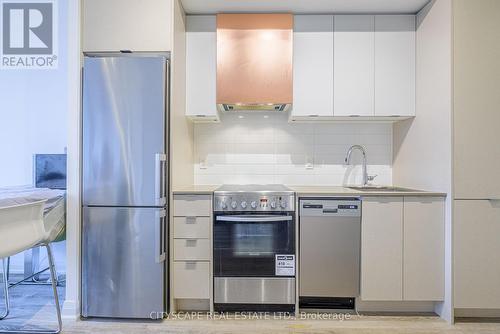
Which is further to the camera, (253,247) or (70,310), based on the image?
(253,247)

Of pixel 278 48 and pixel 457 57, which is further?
pixel 278 48

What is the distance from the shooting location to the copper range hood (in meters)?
2.46

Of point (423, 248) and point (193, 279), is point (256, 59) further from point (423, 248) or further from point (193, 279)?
point (423, 248)

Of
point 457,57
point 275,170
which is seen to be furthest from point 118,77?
point 457,57

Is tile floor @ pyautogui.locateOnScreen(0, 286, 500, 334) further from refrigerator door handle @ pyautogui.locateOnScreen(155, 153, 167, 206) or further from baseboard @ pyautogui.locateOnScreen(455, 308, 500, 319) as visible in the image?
refrigerator door handle @ pyautogui.locateOnScreen(155, 153, 167, 206)

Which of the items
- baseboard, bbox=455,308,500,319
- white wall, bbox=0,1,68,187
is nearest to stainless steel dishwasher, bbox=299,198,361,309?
baseboard, bbox=455,308,500,319

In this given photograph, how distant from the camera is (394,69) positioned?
8.16 ft

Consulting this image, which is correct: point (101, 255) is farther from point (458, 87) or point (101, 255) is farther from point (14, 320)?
point (458, 87)

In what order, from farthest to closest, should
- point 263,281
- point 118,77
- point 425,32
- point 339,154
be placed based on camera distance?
point 339,154, point 425,32, point 263,281, point 118,77

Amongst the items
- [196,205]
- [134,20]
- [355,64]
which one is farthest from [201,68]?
[355,64]

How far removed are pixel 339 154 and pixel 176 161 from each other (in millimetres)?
1592

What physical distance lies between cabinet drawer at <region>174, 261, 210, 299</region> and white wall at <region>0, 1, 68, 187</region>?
182 cm

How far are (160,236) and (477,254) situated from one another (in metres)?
2.27

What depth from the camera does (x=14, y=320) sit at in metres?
2.12
